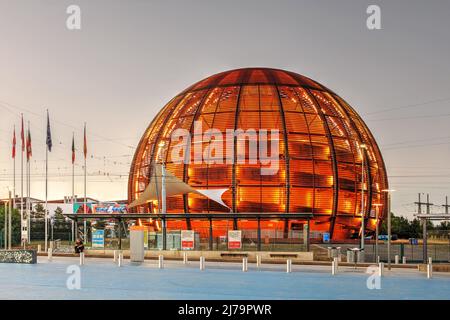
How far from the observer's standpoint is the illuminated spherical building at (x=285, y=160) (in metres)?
68.5

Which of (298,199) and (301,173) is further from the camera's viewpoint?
(301,173)

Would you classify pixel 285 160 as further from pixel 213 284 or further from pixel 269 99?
pixel 213 284

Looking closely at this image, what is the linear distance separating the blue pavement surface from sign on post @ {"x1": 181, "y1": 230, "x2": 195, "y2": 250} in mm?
11377

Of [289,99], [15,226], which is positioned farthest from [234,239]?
[15,226]

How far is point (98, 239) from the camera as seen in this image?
2253 inches

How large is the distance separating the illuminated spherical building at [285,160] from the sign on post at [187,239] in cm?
1621

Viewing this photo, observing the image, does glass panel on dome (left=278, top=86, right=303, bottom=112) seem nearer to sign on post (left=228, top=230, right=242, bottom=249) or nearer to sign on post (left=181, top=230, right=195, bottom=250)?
sign on post (left=181, top=230, right=195, bottom=250)

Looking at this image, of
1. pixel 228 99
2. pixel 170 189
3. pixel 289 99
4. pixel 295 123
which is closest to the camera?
pixel 170 189

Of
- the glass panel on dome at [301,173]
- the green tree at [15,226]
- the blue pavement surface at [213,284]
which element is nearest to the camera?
the blue pavement surface at [213,284]

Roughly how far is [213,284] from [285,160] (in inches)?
1548

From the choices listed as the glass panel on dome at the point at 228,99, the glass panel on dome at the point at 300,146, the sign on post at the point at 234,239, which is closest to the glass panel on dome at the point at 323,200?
the glass panel on dome at the point at 300,146

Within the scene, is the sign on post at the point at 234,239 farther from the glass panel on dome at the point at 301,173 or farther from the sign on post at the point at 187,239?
the glass panel on dome at the point at 301,173

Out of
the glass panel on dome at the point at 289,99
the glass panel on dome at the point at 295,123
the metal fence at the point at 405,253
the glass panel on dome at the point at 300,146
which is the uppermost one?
the glass panel on dome at the point at 289,99

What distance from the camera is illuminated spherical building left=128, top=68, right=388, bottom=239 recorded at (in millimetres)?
68500
